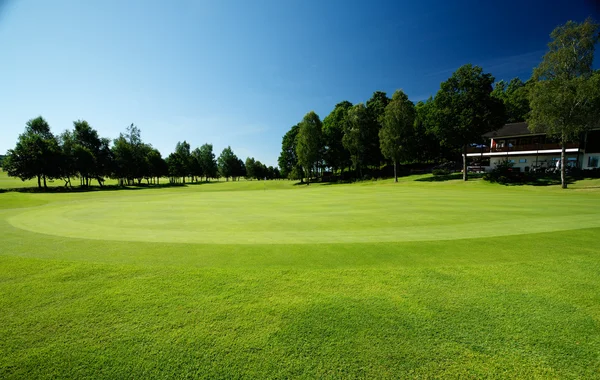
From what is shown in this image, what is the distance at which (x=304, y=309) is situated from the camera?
3871 mm

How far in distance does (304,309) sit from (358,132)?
185ft

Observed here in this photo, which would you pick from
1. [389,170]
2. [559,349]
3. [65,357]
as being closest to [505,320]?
[559,349]

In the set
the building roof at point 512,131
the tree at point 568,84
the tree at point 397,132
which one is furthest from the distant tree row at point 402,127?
the tree at point 568,84

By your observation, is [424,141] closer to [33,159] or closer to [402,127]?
[402,127]

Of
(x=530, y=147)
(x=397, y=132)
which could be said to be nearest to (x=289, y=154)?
(x=397, y=132)

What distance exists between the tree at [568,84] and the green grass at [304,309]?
32.5 m

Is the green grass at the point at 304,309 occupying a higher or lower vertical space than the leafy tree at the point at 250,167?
lower

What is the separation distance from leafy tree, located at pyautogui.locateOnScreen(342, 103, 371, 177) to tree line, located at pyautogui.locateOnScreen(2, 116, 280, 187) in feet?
206

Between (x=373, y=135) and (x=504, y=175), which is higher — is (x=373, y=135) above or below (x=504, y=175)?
above

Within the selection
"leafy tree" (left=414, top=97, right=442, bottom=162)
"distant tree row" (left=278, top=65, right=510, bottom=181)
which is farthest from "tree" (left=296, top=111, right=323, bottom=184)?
"leafy tree" (left=414, top=97, right=442, bottom=162)

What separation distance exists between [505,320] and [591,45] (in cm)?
4420

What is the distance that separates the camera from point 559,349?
2.92 m

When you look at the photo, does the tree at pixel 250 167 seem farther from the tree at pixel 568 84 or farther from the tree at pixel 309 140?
the tree at pixel 568 84

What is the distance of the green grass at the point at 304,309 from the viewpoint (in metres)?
2.79
